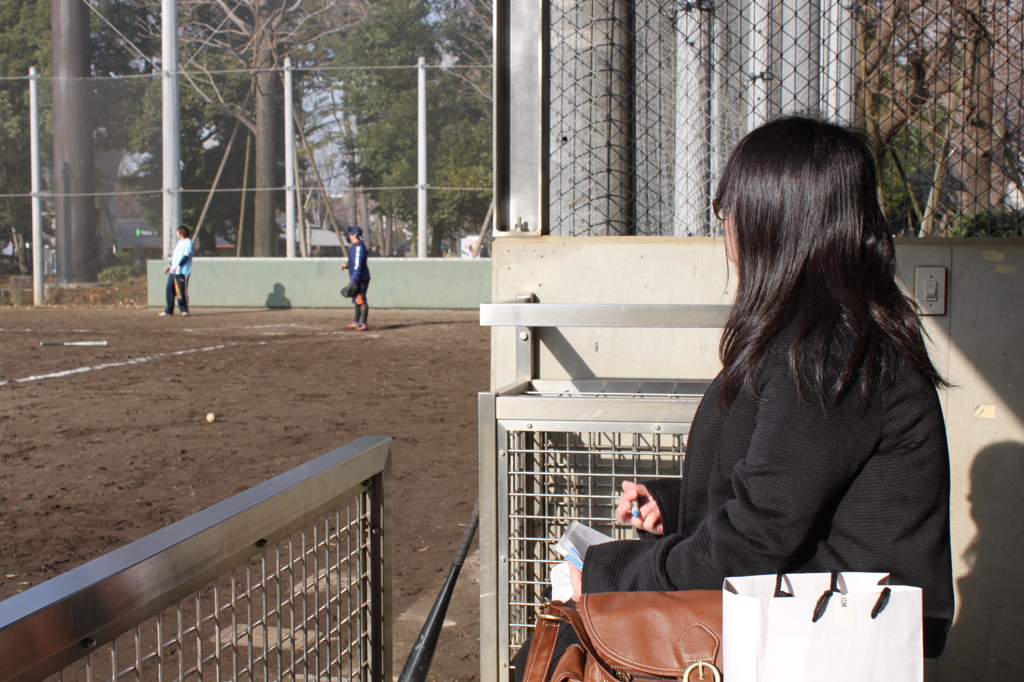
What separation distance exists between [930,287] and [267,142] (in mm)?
22344

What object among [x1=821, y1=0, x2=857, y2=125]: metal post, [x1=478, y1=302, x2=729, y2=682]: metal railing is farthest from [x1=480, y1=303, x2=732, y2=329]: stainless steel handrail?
[x1=821, y1=0, x2=857, y2=125]: metal post

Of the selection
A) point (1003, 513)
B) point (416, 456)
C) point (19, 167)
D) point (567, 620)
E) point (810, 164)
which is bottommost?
point (416, 456)

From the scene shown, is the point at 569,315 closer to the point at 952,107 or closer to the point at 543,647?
the point at 543,647

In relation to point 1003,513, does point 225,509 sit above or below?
above

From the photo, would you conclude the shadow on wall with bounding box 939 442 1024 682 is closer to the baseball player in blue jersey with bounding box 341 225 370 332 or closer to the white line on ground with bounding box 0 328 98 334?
the baseball player in blue jersey with bounding box 341 225 370 332

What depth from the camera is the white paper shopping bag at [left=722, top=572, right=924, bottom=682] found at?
4.17 feet

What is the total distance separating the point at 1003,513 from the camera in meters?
3.08

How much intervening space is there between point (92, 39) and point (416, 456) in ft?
76.2

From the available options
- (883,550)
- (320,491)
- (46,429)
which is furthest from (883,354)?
(46,429)

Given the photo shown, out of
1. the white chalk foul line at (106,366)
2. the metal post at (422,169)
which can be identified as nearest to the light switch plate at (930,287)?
the white chalk foul line at (106,366)

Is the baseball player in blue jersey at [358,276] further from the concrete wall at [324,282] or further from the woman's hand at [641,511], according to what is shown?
the woman's hand at [641,511]

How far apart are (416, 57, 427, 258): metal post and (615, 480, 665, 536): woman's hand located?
66.7 ft

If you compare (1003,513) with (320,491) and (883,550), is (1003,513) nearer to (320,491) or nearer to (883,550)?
(883,550)

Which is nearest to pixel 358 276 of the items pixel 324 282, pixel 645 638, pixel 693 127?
pixel 324 282
